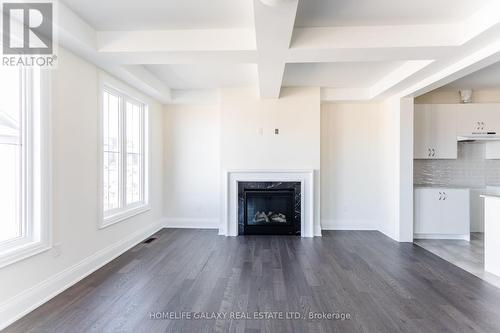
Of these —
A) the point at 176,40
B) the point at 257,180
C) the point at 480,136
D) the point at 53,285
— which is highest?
the point at 176,40

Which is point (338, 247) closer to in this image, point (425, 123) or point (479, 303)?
point (479, 303)

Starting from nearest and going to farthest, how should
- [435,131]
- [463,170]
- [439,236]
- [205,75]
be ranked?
[205,75]
[439,236]
[435,131]
[463,170]

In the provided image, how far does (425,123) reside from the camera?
4.62 m

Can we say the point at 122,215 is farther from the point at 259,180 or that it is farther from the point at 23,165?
the point at 259,180

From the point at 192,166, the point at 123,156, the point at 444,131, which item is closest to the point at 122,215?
the point at 123,156

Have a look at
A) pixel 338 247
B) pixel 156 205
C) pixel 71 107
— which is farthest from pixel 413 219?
pixel 71 107

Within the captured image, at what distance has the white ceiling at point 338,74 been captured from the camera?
3646mm

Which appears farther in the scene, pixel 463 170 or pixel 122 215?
pixel 463 170

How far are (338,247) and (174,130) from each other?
370 centimetres

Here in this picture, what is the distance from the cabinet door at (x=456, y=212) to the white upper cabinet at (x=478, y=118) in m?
1.10

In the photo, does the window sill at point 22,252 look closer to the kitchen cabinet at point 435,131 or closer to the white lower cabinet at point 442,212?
the white lower cabinet at point 442,212

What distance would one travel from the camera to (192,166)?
5289 mm

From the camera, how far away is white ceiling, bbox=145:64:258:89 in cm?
383

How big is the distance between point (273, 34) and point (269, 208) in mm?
3152
